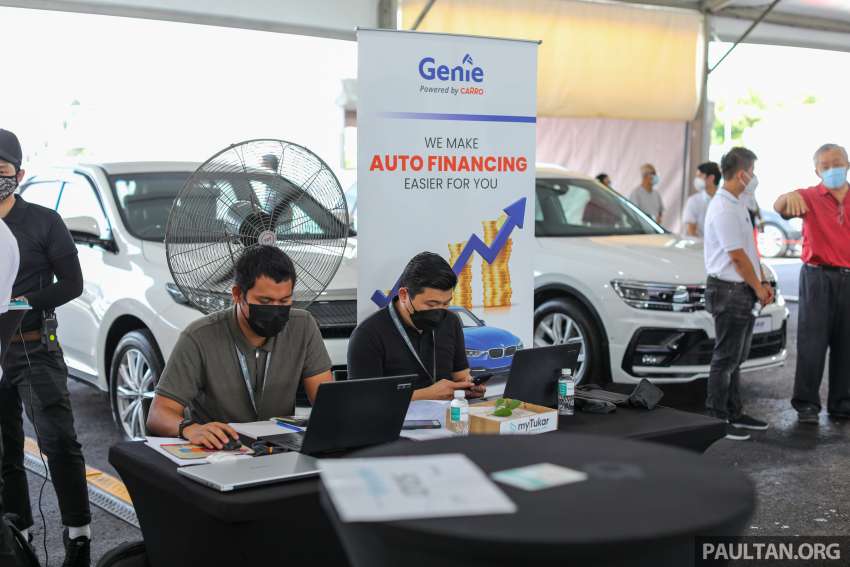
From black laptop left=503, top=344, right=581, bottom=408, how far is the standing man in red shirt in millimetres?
3427

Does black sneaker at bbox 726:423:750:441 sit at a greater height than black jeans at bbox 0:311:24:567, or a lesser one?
lesser

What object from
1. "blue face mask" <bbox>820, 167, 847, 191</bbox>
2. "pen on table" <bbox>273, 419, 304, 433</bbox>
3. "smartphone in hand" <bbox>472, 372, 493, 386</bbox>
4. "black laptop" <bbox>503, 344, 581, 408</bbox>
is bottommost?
"smartphone in hand" <bbox>472, 372, 493, 386</bbox>

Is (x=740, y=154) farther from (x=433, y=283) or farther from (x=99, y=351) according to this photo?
(x=99, y=351)

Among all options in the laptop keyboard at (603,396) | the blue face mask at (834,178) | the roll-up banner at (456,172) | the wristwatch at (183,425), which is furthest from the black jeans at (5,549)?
the blue face mask at (834,178)

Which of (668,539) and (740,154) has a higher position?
(740,154)

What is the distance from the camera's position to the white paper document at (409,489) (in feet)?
5.20

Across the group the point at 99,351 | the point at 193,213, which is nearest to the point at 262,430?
the point at 193,213

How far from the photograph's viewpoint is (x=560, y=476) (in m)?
1.80

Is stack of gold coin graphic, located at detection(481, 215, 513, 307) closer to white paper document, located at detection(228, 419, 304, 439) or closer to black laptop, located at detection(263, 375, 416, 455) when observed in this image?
white paper document, located at detection(228, 419, 304, 439)

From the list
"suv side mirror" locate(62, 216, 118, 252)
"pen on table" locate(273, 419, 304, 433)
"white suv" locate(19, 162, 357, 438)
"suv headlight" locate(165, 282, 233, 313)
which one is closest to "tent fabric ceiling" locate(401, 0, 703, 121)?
"white suv" locate(19, 162, 357, 438)

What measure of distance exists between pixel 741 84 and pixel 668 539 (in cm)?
4019

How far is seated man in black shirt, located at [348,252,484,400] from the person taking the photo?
13.4 feet

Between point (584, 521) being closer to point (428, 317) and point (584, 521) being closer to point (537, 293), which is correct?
point (428, 317)

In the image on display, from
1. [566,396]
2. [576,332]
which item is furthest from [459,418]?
[576,332]
